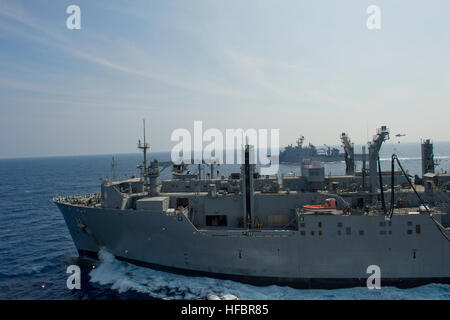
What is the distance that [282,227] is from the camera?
19.2m

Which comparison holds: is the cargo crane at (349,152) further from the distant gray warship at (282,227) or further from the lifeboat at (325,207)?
the lifeboat at (325,207)

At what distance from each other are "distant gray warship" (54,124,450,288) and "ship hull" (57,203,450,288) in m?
0.05

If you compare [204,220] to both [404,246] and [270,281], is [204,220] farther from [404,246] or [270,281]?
[404,246]

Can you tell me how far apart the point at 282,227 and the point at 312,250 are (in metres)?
2.93

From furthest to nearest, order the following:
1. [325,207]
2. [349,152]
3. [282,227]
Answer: [349,152]
[282,227]
[325,207]

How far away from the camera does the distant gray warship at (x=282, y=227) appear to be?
16219 mm

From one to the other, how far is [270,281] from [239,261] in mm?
2105

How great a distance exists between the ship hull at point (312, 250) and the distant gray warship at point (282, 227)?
55 millimetres

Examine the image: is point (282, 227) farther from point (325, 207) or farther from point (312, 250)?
point (325, 207)

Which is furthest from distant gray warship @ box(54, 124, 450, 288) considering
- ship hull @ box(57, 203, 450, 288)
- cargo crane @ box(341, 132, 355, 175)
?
cargo crane @ box(341, 132, 355, 175)

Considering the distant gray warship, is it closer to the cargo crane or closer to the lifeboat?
the lifeboat

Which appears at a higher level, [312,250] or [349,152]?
[349,152]

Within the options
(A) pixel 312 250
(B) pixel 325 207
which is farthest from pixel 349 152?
(A) pixel 312 250
